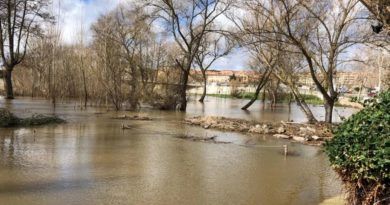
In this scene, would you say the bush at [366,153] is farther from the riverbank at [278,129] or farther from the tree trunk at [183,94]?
the tree trunk at [183,94]

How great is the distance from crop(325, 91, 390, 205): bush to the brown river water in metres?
2.16

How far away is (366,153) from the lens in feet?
17.9

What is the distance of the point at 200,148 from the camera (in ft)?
45.8

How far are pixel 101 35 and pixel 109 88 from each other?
200 inches

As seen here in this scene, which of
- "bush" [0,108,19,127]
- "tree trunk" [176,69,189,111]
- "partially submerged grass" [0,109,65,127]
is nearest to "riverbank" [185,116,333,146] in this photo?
"partially submerged grass" [0,109,65,127]

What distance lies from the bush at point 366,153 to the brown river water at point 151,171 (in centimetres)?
216

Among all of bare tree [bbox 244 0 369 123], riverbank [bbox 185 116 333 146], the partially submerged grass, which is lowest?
riverbank [bbox 185 116 333 146]

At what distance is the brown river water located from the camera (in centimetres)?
788

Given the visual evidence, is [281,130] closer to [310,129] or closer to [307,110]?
[310,129]

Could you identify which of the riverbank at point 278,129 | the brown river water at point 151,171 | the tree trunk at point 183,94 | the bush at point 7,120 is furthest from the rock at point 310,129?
the tree trunk at point 183,94

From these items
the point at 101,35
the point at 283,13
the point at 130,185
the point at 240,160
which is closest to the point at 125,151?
the point at 240,160

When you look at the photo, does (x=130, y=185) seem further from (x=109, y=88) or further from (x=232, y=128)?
(x=109, y=88)

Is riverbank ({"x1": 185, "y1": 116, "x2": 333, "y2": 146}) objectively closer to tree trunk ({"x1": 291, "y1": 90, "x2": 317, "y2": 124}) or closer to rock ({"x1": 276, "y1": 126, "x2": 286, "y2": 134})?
rock ({"x1": 276, "y1": 126, "x2": 286, "y2": 134})

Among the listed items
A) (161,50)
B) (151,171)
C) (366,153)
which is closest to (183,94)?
(161,50)
